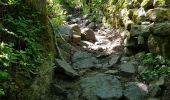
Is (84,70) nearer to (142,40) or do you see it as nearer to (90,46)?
(142,40)

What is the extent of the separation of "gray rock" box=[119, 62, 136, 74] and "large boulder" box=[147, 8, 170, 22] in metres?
1.69

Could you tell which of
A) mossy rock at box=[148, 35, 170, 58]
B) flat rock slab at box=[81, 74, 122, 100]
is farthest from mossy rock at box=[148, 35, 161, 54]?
flat rock slab at box=[81, 74, 122, 100]

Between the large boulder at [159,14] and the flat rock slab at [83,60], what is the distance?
7.16 feet

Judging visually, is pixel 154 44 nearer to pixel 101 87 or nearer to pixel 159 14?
pixel 159 14

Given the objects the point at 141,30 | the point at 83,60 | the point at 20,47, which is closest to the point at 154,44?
the point at 141,30

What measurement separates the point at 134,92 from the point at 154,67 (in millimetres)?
1121

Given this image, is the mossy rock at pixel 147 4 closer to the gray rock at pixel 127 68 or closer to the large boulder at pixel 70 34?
the gray rock at pixel 127 68

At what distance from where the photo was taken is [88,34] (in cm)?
1120

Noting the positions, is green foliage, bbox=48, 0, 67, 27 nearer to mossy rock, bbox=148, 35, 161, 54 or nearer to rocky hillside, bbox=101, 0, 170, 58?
rocky hillside, bbox=101, 0, 170, 58

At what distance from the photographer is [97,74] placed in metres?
7.36

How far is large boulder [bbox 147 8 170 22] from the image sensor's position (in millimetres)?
8181

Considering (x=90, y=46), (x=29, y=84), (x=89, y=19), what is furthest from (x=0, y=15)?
(x=89, y=19)

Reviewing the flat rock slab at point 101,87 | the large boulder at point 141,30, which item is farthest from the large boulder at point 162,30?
the flat rock slab at point 101,87

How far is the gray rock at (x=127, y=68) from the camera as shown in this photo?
290 inches
